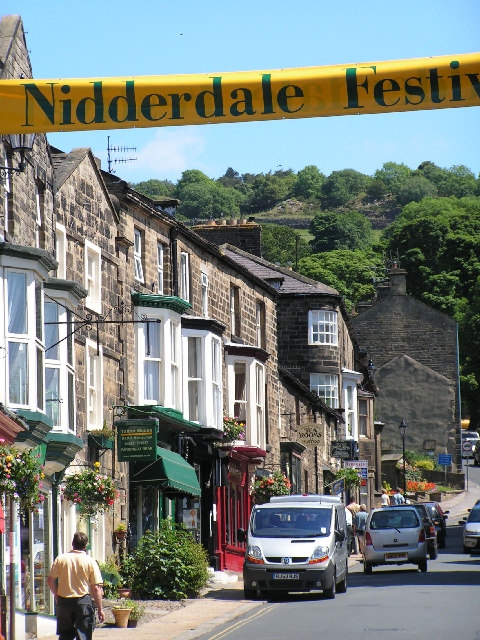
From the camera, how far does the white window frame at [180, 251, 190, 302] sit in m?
33.1

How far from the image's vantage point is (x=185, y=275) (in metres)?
33.5

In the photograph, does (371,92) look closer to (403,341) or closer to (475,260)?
(403,341)

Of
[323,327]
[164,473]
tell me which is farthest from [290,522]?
[323,327]

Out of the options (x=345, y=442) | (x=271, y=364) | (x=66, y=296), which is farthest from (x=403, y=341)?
(x=66, y=296)

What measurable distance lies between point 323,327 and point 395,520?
21508 mm

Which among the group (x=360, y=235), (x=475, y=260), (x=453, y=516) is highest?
(x=360, y=235)

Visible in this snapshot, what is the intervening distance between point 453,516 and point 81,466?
36.6 metres

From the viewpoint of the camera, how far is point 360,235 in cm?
17275

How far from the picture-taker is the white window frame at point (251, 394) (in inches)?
1442

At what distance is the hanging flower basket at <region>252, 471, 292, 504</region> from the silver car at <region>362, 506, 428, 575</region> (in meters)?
6.04

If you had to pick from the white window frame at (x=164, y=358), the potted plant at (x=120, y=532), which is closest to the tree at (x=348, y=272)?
the white window frame at (x=164, y=358)

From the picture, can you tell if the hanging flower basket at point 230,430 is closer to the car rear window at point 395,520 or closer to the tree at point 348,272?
the car rear window at point 395,520

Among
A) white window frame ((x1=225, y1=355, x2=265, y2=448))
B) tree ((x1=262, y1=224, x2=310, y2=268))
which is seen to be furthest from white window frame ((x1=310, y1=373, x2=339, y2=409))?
tree ((x1=262, y1=224, x2=310, y2=268))

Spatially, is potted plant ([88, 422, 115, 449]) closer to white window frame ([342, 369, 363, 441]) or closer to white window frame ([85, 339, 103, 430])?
white window frame ([85, 339, 103, 430])
